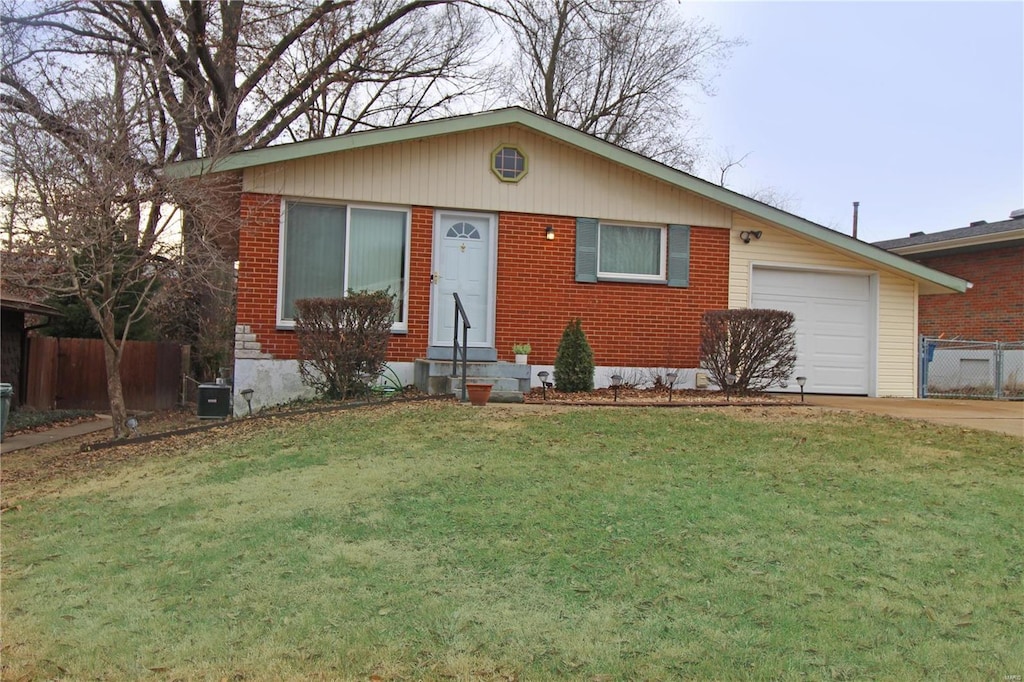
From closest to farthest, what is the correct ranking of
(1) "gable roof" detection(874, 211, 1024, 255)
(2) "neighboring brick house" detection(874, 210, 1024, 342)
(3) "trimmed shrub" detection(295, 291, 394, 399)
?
(3) "trimmed shrub" detection(295, 291, 394, 399), (1) "gable roof" detection(874, 211, 1024, 255), (2) "neighboring brick house" detection(874, 210, 1024, 342)

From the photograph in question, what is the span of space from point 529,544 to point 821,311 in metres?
9.87

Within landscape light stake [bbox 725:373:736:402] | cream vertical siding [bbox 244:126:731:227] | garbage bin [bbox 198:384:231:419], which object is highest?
cream vertical siding [bbox 244:126:731:227]

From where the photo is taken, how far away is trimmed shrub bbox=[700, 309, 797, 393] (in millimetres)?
10195

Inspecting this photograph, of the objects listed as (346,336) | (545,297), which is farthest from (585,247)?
(346,336)

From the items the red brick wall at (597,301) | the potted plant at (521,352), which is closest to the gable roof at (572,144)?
the red brick wall at (597,301)

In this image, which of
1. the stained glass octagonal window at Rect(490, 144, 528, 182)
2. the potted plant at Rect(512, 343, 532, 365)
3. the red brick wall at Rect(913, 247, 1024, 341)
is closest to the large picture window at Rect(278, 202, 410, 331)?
the stained glass octagonal window at Rect(490, 144, 528, 182)

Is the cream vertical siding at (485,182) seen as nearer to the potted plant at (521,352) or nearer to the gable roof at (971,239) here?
the potted plant at (521,352)

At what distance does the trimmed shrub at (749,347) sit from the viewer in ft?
33.4

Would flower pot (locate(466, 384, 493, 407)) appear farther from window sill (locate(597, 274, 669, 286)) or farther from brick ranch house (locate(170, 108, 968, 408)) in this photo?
window sill (locate(597, 274, 669, 286))

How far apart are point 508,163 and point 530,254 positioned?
1.40m

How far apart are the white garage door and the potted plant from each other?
3984mm

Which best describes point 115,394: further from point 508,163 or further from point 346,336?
point 508,163

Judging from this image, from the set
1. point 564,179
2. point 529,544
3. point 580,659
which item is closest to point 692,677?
point 580,659

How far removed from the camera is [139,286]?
16.0 metres
